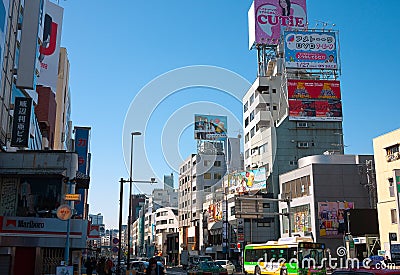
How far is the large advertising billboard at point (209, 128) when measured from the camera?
332 feet

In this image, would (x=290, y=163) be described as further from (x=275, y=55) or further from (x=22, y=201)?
(x=22, y=201)

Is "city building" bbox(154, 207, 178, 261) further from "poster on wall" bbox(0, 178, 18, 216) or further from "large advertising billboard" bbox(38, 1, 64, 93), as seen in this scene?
"poster on wall" bbox(0, 178, 18, 216)

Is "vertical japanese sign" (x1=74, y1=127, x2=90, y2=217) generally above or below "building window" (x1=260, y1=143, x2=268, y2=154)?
below

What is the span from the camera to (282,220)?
59781 mm

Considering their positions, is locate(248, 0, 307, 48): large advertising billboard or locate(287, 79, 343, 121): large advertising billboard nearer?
locate(287, 79, 343, 121): large advertising billboard

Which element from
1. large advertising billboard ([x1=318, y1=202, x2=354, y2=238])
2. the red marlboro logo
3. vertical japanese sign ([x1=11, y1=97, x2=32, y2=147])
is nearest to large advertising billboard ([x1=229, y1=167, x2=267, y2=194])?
large advertising billboard ([x1=318, y1=202, x2=354, y2=238])

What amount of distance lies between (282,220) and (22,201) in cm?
4000

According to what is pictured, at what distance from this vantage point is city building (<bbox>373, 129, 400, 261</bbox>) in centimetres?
3673

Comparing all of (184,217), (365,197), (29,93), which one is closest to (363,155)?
(365,197)

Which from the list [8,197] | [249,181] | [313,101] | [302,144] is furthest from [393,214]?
[249,181]

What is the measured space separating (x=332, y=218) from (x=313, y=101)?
68.3 feet

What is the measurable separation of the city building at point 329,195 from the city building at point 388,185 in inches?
444

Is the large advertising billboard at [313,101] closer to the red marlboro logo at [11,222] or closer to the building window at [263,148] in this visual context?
the building window at [263,148]

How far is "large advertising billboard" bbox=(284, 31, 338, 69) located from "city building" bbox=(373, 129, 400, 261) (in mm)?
31877
